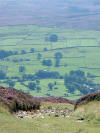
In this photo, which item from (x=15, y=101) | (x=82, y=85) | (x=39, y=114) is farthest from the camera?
(x=82, y=85)

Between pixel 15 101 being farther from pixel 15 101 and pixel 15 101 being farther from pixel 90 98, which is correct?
pixel 90 98

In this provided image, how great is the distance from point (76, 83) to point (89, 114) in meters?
166

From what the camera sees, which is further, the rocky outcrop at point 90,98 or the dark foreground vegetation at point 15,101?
the rocky outcrop at point 90,98

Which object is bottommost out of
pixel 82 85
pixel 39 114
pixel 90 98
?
pixel 82 85

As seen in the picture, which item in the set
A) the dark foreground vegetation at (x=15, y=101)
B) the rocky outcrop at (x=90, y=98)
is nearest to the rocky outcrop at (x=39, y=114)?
the dark foreground vegetation at (x=15, y=101)

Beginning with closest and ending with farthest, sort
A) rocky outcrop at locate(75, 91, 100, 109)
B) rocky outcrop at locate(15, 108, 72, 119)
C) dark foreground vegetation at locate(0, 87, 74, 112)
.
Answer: rocky outcrop at locate(15, 108, 72, 119) < dark foreground vegetation at locate(0, 87, 74, 112) < rocky outcrop at locate(75, 91, 100, 109)

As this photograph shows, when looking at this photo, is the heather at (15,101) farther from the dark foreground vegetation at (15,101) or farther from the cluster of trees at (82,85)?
the cluster of trees at (82,85)

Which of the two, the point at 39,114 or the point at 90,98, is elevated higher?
the point at 90,98

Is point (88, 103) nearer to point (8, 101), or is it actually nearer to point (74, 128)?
point (8, 101)

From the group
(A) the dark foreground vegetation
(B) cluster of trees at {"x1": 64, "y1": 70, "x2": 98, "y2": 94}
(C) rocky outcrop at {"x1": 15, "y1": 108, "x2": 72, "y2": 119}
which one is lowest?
(B) cluster of trees at {"x1": 64, "y1": 70, "x2": 98, "y2": 94}

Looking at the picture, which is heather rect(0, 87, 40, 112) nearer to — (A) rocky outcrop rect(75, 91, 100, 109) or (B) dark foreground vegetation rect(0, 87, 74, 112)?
(B) dark foreground vegetation rect(0, 87, 74, 112)

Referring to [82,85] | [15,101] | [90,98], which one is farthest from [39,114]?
[82,85]

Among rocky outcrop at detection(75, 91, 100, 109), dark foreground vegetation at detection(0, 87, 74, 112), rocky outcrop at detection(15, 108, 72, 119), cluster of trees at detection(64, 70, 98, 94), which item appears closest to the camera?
rocky outcrop at detection(15, 108, 72, 119)

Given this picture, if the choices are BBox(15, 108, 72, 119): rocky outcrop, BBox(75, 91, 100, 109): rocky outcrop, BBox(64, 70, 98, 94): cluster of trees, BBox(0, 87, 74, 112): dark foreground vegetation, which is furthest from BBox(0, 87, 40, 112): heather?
BBox(64, 70, 98, 94): cluster of trees
